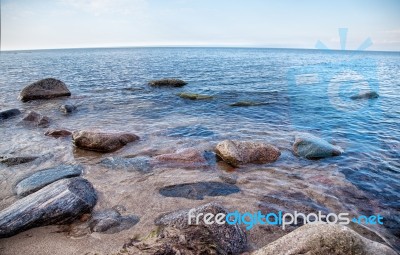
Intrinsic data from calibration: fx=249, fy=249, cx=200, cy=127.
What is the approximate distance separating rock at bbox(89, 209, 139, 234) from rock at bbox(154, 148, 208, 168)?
102 inches

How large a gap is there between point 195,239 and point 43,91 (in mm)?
18741

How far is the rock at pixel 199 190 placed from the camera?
5.86 meters

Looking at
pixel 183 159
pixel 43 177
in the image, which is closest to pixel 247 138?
pixel 183 159

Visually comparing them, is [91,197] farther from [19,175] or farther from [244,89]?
[244,89]

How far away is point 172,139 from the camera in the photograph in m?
9.78

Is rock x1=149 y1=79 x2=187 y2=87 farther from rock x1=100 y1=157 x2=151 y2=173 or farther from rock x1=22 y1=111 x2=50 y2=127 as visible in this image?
rock x1=100 y1=157 x2=151 y2=173

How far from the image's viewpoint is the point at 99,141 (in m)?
8.47

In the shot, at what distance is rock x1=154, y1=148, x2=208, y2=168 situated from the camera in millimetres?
7488

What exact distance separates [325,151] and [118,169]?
21.3ft

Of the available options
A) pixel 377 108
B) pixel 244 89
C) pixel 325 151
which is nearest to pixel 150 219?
pixel 325 151

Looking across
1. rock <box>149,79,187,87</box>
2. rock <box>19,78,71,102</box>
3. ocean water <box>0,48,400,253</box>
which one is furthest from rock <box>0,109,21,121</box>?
rock <box>149,79,187,87</box>

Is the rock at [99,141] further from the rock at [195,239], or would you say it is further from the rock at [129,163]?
the rock at [195,239]

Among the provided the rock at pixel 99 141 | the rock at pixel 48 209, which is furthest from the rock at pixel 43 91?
the rock at pixel 48 209

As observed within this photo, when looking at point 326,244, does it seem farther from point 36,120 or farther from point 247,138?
point 36,120
